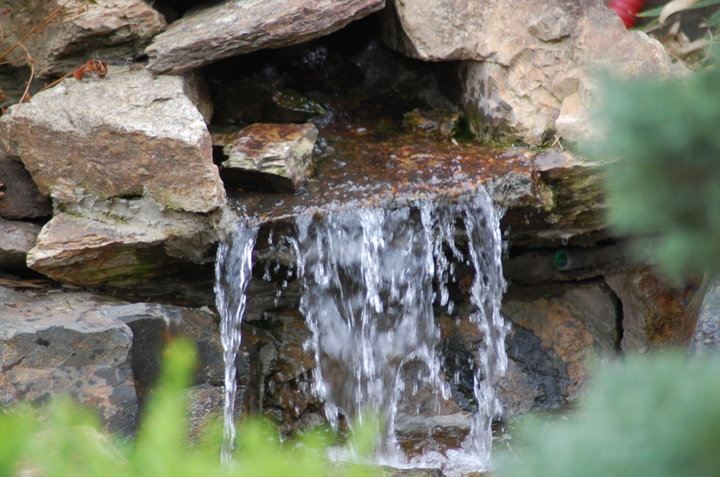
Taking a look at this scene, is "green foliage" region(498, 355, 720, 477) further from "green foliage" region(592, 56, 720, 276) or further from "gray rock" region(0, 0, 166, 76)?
"gray rock" region(0, 0, 166, 76)

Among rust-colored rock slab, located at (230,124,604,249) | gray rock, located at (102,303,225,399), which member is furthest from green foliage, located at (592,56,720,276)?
gray rock, located at (102,303,225,399)

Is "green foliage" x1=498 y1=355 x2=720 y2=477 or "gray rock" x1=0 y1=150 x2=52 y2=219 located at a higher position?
"green foliage" x1=498 y1=355 x2=720 y2=477

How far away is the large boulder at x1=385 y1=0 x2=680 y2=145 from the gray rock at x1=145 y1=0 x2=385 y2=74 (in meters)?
0.38

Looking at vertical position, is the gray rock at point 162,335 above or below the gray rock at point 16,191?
below

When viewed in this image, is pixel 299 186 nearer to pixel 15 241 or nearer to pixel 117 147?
pixel 117 147

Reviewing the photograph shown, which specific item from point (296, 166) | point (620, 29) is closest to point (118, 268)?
point (296, 166)

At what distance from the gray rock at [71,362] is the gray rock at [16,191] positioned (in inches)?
19.9

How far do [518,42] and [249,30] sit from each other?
1.29 m

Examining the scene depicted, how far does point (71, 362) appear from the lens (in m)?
3.12

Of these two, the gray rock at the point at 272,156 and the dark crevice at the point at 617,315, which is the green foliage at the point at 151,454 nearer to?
the gray rock at the point at 272,156

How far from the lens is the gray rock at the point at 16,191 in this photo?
11.5 ft

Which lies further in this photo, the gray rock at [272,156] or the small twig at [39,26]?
the small twig at [39,26]

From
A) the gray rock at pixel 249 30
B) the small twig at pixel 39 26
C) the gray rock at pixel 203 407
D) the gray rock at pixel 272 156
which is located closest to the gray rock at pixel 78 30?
the small twig at pixel 39 26

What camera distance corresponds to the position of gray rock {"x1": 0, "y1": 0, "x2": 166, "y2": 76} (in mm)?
3705
